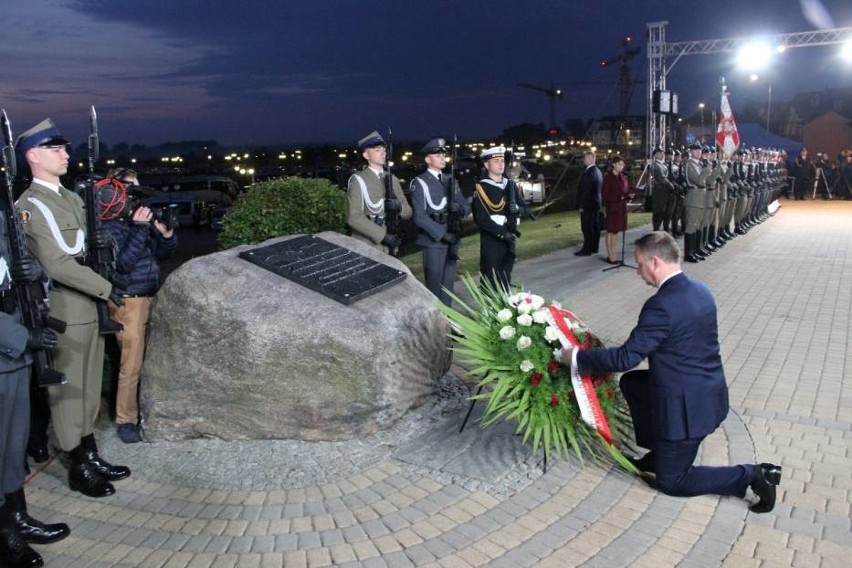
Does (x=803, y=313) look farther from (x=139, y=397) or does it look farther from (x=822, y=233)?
(x=822, y=233)

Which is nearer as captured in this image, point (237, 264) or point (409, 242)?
point (237, 264)

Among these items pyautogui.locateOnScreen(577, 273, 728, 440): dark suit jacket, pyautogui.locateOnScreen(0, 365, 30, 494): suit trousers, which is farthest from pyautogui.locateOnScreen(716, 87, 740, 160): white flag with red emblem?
pyautogui.locateOnScreen(0, 365, 30, 494): suit trousers

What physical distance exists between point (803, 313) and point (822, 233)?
8.89 meters

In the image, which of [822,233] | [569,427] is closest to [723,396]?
[569,427]

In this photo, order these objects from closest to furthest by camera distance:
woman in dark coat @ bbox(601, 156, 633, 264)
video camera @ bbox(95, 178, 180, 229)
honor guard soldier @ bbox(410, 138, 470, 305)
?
1. video camera @ bbox(95, 178, 180, 229)
2. honor guard soldier @ bbox(410, 138, 470, 305)
3. woman in dark coat @ bbox(601, 156, 633, 264)

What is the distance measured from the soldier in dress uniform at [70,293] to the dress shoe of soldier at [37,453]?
1.29ft

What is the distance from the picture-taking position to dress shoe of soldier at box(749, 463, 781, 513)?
12.9ft

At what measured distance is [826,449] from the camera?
4.87 metres

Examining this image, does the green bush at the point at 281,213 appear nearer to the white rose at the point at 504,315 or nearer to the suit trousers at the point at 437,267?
the suit trousers at the point at 437,267

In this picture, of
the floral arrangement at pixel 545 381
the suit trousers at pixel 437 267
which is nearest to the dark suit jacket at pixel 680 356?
the floral arrangement at pixel 545 381

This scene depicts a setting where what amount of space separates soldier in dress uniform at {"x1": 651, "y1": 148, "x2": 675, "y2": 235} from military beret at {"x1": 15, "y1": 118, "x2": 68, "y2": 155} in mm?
12315

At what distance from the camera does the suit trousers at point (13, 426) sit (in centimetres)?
361

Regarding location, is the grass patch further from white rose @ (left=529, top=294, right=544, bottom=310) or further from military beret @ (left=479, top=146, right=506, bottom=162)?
white rose @ (left=529, top=294, right=544, bottom=310)

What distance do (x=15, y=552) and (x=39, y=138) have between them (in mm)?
2265
